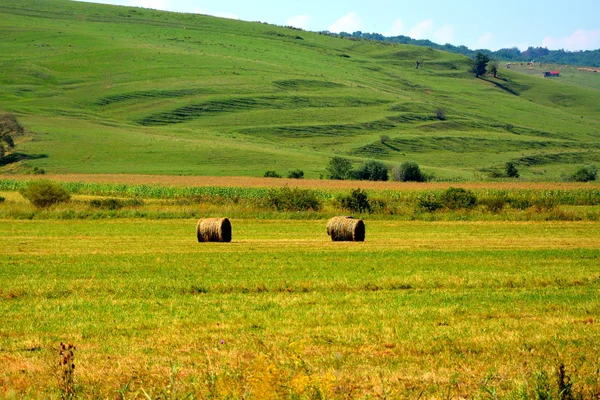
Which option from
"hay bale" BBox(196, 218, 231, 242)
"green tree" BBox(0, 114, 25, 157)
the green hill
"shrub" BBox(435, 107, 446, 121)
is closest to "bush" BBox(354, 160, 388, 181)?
the green hill

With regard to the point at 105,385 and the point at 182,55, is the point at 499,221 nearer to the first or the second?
the point at 105,385

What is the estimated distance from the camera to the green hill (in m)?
113

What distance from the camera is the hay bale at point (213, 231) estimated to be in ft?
106

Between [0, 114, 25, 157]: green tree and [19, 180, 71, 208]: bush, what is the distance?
57130 mm

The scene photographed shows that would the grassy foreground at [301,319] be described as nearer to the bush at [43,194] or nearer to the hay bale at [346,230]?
the hay bale at [346,230]

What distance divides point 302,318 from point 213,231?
1770 centimetres

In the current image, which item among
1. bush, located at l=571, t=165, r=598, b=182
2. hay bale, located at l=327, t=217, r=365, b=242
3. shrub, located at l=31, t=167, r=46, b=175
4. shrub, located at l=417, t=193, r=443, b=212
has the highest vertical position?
hay bale, located at l=327, t=217, r=365, b=242

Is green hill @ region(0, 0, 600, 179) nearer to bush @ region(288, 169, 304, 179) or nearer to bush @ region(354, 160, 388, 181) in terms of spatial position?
bush @ region(288, 169, 304, 179)

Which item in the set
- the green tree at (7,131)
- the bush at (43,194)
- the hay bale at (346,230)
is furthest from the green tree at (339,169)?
the hay bale at (346,230)

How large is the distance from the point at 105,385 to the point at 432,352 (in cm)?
485

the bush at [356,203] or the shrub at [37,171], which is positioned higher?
the bush at [356,203]

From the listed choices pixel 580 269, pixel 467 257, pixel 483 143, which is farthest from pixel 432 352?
pixel 483 143

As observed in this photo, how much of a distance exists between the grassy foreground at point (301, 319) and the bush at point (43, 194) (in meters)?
20.7

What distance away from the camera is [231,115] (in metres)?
146
